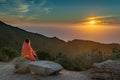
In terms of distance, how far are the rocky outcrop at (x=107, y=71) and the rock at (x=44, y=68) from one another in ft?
5.76

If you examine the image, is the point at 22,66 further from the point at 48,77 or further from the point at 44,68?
the point at 48,77

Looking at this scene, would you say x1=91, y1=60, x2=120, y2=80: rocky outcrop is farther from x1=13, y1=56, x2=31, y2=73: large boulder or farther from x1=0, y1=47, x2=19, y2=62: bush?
x1=0, y1=47, x2=19, y2=62: bush

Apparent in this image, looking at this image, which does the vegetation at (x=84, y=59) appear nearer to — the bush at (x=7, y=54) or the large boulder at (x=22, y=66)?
the large boulder at (x=22, y=66)

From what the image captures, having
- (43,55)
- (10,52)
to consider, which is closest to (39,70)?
(43,55)

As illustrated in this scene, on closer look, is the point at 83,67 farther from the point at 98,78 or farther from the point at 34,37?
the point at 34,37

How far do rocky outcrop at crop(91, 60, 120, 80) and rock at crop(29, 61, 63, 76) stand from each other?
1.76 m

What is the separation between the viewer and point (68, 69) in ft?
55.9

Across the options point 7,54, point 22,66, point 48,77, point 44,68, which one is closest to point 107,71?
point 48,77

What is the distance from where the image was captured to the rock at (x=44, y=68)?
1441 cm

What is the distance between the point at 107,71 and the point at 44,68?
284 cm

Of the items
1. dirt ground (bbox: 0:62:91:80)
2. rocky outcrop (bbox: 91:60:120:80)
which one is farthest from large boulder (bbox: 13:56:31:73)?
rocky outcrop (bbox: 91:60:120:80)

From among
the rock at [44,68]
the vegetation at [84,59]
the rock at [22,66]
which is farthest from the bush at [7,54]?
the rock at [44,68]

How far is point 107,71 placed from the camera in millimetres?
13836

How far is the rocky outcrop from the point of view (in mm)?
13664
